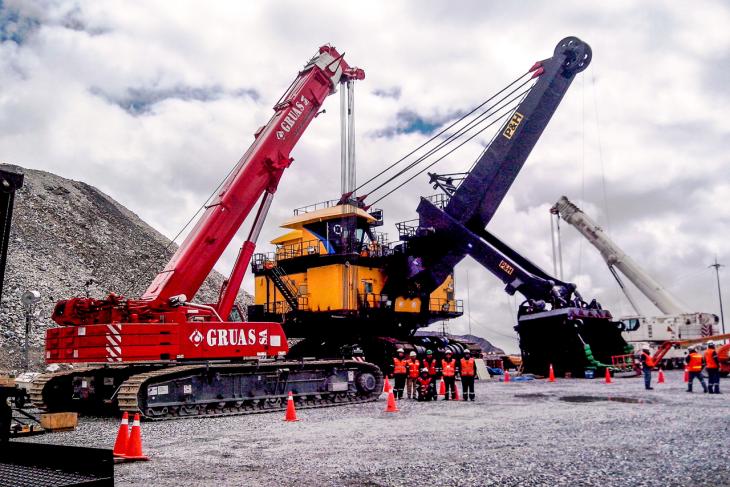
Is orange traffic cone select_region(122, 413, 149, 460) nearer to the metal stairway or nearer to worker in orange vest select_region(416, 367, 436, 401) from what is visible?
worker in orange vest select_region(416, 367, 436, 401)

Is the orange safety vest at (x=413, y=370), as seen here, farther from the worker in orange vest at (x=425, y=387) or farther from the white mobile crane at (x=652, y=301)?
the white mobile crane at (x=652, y=301)

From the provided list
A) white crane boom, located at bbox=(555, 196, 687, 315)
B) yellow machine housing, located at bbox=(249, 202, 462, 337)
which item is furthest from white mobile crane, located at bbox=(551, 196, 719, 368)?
yellow machine housing, located at bbox=(249, 202, 462, 337)

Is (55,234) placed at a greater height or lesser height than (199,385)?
greater

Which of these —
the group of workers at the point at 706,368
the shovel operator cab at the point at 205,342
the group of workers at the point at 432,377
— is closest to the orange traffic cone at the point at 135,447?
the shovel operator cab at the point at 205,342

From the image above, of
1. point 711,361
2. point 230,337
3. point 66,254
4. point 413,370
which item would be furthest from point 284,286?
point 66,254

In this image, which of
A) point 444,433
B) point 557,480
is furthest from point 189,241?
point 557,480

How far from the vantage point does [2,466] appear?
137 inches

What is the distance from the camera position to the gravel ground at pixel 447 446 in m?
6.68

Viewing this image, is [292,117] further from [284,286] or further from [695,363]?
[695,363]

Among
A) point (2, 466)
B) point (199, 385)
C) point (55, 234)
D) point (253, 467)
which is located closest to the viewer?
point (2, 466)

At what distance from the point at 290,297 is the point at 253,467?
741 inches

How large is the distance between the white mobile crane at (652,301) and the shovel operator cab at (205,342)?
866 inches

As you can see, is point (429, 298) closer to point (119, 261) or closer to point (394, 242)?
point (394, 242)

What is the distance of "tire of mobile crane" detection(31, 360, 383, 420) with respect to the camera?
12.7 meters
